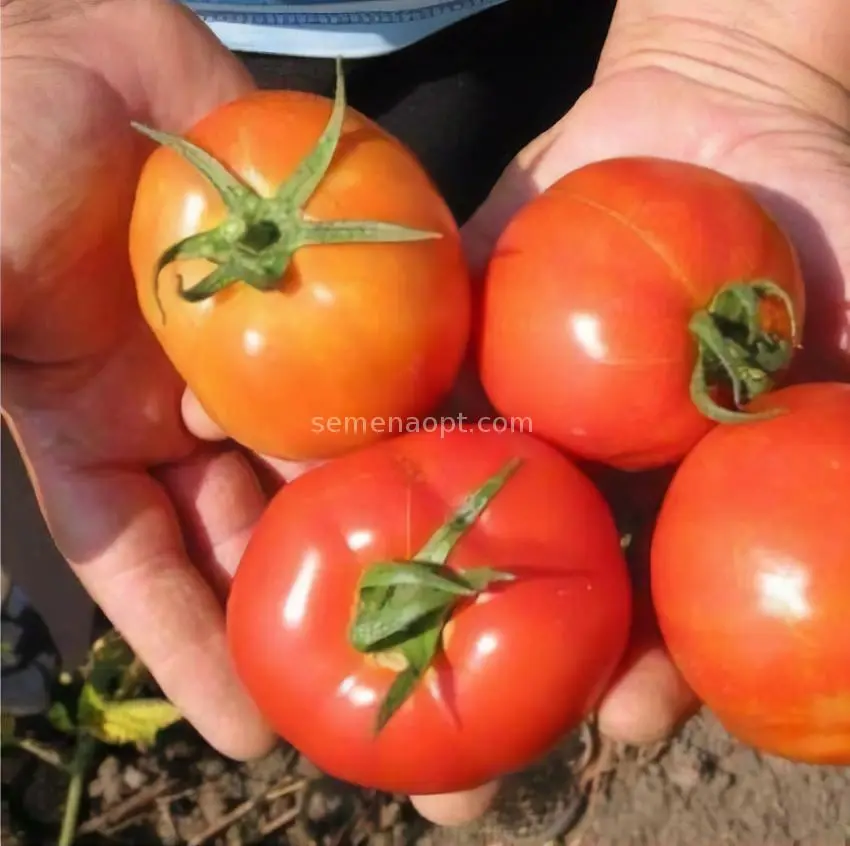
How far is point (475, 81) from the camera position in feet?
4.61

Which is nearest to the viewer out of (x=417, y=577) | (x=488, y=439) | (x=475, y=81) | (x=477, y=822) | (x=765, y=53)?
(x=417, y=577)

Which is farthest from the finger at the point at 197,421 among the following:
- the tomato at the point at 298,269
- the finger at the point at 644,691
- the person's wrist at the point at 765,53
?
the person's wrist at the point at 765,53

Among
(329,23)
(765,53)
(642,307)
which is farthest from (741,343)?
(329,23)

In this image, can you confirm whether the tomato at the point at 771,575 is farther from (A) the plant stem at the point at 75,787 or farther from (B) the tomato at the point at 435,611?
(A) the plant stem at the point at 75,787

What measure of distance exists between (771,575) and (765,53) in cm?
64

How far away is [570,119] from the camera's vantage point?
1.16m

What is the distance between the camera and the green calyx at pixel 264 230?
753 millimetres

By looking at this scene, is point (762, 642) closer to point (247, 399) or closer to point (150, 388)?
point (247, 399)

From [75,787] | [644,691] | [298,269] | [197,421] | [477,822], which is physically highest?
[298,269]

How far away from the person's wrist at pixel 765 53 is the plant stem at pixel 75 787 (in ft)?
3.41

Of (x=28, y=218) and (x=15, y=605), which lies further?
(x=15, y=605)

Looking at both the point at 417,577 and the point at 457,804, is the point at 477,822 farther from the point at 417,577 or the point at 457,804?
the point at 417,577

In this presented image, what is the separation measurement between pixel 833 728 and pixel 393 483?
0.35 metres

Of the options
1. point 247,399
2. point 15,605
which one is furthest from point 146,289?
point 15,605
